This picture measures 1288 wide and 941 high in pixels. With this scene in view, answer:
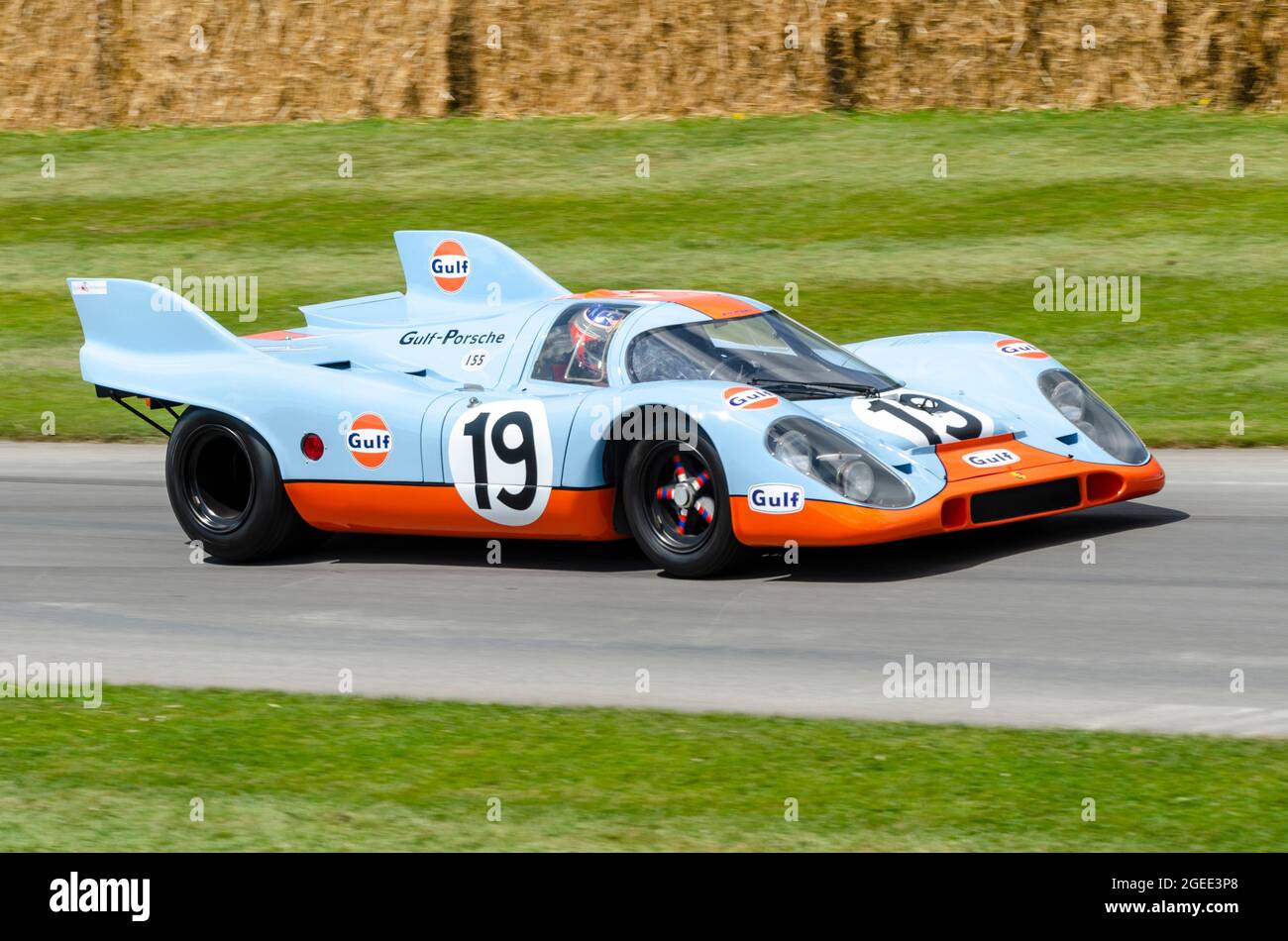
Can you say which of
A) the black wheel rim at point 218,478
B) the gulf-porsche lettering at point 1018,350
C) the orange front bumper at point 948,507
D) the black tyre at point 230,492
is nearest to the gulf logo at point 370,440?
the black tyre at point 230,492

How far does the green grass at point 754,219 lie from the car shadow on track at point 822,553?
319 cm

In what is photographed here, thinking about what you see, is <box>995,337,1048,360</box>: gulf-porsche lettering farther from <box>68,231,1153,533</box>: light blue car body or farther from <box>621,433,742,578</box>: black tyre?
<box>621,433,742,578</box>: black tyre

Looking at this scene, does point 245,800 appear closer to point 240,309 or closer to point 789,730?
point 789,730

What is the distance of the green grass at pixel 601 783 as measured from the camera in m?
5.55

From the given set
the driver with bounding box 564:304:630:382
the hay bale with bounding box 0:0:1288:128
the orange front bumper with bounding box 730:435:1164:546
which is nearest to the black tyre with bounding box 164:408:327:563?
the driver with bounding box 564:304:630:382

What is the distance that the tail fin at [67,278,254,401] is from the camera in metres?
10.4

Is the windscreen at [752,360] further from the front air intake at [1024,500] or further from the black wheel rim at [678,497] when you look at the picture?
the front air intake at [1024,500]

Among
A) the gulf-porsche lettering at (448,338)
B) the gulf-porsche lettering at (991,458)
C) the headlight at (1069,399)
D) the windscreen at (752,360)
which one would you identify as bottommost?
the gulf-porsche lettering at (991,458)

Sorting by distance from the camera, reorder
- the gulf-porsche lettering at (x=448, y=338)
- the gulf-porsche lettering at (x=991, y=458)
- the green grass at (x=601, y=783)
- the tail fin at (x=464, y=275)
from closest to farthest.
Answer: the green grass at (x=601, y=783)
the gulf-porsche lettering at (x=991, y=458)
the gulf-porsche lettering at (x=448, y=338)
the tail fin at (x=464, y=275)

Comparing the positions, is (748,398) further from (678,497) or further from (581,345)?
→ (581,345)

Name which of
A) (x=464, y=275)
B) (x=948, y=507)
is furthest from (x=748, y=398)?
(x=464, y=275)

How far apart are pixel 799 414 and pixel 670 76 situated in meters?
12.7

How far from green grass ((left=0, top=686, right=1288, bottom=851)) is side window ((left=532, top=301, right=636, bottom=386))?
2837 millimetres

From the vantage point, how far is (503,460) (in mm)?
9352
